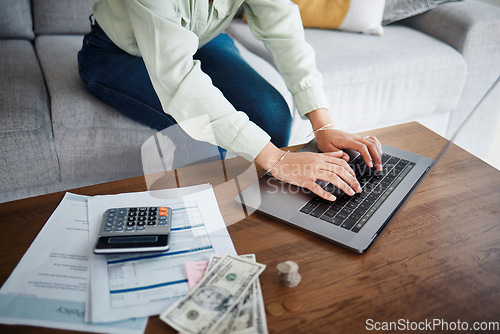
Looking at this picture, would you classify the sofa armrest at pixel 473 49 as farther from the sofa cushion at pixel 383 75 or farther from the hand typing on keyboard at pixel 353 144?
the hand typing on keyboard at pixel 353 144

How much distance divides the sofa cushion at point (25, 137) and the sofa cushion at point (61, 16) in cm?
50

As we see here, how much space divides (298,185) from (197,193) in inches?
7.9

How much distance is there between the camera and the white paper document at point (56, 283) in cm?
53

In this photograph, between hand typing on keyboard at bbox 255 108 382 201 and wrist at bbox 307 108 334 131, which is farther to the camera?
wrist at bbox 307 108 334 131

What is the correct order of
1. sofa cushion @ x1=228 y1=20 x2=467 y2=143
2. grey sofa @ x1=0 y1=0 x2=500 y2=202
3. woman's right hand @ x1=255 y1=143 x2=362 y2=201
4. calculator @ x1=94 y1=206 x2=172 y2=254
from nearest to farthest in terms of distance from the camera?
calculator @ x1=94 y1=206 x2=172 y2=254, woman's right hand @ x1=255 y1=143 x2=362 y2=201, grey sofa @ x1=0 y1=0 x2=500 y2=202, sofa cushion @ x1=228 y1=20 x2=467 y2=143

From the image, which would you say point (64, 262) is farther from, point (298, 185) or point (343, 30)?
point (343, 30)

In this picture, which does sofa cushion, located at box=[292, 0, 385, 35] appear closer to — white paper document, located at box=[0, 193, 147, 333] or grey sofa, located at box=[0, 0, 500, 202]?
grey sofa, located at box=[0, 0, 500, 202]

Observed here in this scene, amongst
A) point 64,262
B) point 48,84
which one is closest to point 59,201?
point 64,262

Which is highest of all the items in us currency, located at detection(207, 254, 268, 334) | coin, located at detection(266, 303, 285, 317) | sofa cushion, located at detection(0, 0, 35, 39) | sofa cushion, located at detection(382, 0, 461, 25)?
sofa cushion, located at detection(382, 0, 461, 25)

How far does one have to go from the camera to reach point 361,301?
1.88 feet

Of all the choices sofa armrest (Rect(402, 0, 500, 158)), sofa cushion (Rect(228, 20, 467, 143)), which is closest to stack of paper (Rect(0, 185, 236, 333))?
sofa cushion (Rect(228, 20, 467, 143))

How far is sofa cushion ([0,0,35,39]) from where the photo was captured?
1.54 metres

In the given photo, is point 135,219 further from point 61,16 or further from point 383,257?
point 61,16

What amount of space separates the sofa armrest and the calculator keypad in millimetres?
1458
